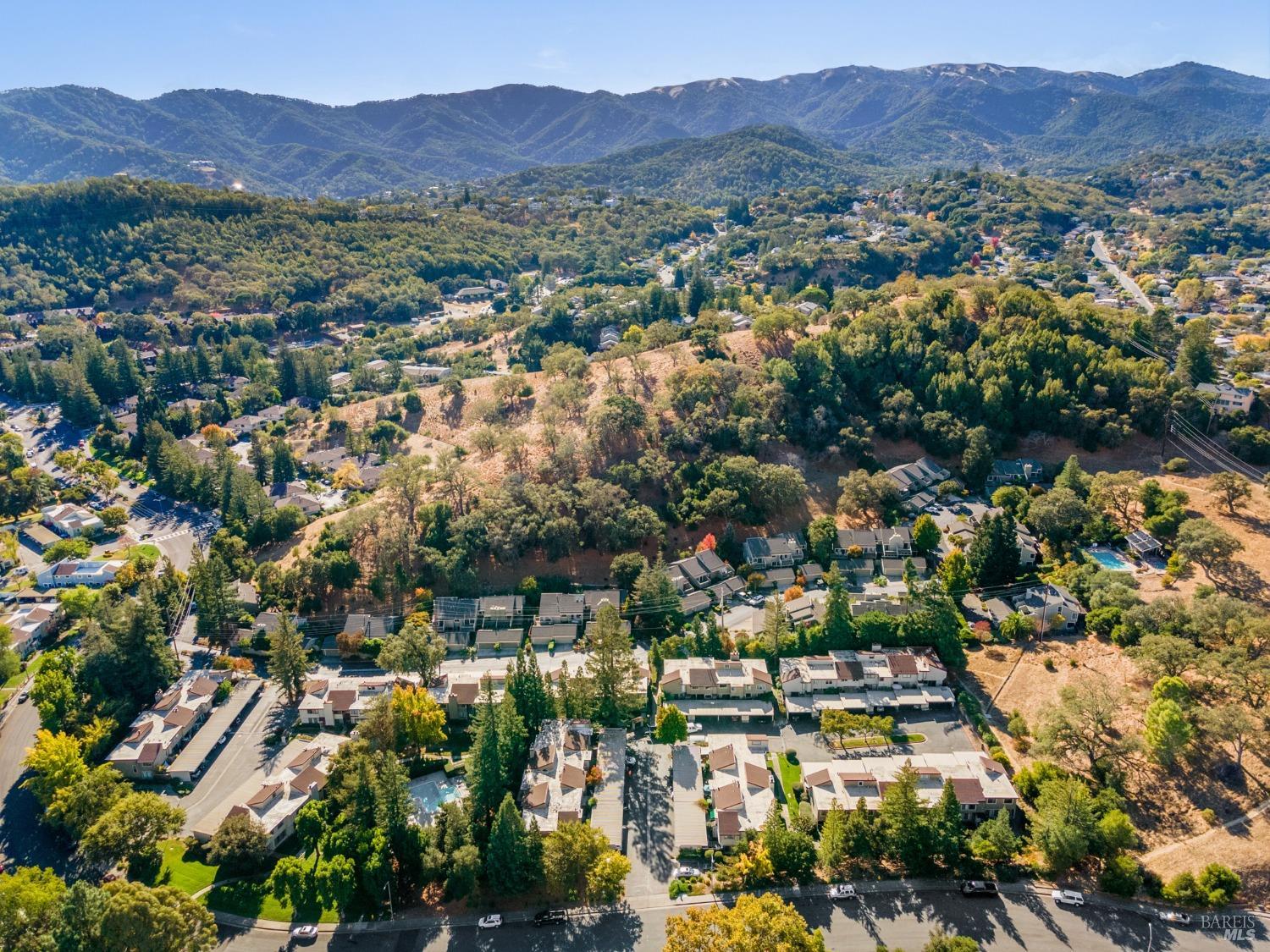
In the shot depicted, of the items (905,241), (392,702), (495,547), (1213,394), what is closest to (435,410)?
(495,547)

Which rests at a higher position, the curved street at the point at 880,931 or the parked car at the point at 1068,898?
the parked car at the point at 1068,898

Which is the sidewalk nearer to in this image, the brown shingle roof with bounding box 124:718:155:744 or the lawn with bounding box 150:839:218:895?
the lawn with bounding box 150:839:218:895

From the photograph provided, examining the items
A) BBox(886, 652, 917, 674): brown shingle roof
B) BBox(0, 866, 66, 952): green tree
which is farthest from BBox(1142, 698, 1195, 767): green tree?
BBox(0, 866, 66, 952): green tree

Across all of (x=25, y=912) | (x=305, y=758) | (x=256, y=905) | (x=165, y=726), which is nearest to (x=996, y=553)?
(x=305, y=758)

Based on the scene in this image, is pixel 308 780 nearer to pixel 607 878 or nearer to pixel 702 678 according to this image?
pixel 607 878

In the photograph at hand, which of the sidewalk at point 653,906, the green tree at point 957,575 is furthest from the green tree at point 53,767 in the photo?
the green tree at point 957,575

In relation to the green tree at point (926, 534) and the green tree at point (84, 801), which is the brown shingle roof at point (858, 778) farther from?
the green tree at point (84, 801)
